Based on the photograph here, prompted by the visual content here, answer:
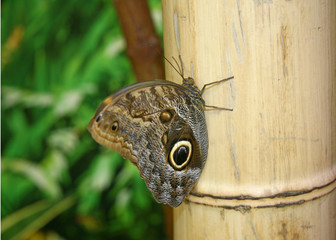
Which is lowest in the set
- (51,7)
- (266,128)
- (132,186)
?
(132,186)

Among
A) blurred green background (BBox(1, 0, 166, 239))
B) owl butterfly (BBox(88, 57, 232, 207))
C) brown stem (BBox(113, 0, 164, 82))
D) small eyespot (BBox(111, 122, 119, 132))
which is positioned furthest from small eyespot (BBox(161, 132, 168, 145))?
blurred green background (BBox(1, 0, 166, 239))

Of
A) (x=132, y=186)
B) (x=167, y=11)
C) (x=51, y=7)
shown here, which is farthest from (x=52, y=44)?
(x=167, y=11)

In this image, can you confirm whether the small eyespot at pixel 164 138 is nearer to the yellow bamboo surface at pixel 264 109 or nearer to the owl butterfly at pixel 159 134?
the owl butterfly at pixel 159 134

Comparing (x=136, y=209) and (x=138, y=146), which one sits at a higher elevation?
(x=138, y=146)

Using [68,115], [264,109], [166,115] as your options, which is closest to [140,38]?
[166,115]

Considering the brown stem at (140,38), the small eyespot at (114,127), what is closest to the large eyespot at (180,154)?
the small eyespot at (114,127)

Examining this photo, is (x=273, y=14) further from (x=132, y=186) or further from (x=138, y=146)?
(x=132, y=186)

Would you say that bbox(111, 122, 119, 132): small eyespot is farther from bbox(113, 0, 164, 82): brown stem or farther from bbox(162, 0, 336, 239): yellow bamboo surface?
Answer: bbox(113, 0, 164, 82): brown stem
